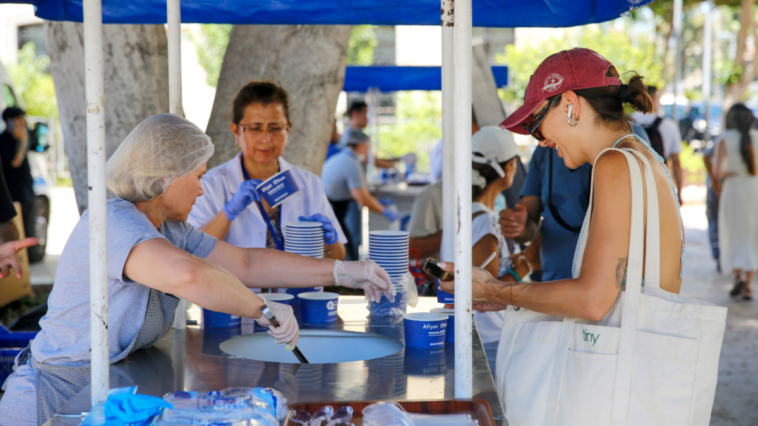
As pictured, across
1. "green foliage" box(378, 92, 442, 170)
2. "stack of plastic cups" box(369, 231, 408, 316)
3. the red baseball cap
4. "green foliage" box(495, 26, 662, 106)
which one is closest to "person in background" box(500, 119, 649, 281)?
"stack of plastic cups" box(369, 231, 408, 316)

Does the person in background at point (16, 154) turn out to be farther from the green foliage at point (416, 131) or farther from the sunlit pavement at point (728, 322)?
the green foliage at point (416, 131)

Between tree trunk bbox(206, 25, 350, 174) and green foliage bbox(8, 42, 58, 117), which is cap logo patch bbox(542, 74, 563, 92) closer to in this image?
tree trunk bbox(206, 25, 350, 174)

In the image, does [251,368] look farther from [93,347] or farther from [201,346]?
[93,347]

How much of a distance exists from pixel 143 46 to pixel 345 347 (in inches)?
90.9

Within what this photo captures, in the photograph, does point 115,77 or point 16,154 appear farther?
point 16,154

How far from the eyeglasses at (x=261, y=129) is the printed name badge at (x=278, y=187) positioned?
384 millimetres

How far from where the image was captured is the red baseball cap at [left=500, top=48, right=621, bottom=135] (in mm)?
1538

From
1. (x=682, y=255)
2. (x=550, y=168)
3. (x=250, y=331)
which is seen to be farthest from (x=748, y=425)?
(x=250, y=331)

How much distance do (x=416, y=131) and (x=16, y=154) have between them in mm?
11311

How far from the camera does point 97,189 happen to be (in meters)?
1.24

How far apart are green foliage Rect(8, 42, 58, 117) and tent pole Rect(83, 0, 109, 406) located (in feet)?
65.9

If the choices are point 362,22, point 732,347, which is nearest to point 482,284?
point 362,22

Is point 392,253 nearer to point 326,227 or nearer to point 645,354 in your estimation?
point 326,227

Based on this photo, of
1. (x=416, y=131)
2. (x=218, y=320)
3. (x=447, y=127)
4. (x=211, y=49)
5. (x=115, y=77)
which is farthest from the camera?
(x=211, y=49)
